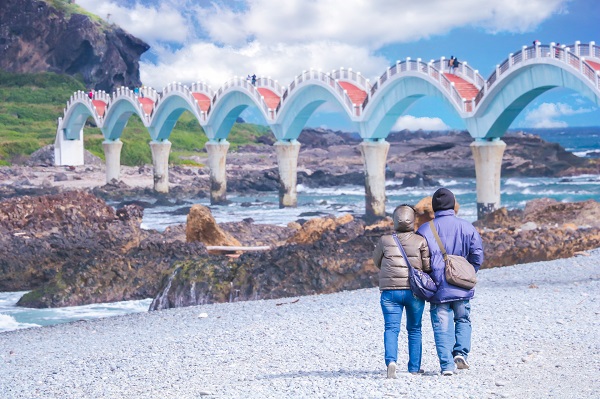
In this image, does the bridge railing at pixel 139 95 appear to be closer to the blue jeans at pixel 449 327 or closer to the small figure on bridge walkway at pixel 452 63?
the small figure on bridge walkway at pixel 452 63

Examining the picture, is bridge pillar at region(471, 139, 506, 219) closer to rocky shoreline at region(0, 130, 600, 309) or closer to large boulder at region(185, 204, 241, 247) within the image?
rocky shoreline at region(0, 130, 600, 309)

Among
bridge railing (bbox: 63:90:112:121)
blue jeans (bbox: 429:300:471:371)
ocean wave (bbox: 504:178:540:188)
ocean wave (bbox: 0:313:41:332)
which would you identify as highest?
bridge railing (bbox: 63:90:112:121)

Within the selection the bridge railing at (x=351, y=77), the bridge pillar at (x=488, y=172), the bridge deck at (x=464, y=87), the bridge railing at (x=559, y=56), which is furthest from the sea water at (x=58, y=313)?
the bridge railing at (x=351, y=77)

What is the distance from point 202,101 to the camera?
52562 millimetres

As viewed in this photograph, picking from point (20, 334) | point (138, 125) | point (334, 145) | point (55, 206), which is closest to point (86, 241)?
point (55, 206)

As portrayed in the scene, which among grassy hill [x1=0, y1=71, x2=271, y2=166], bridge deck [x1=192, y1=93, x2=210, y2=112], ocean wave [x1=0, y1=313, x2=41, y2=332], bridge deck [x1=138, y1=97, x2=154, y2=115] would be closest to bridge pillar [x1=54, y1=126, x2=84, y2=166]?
grassy hill [x1=0, y1=71, x2=271, y2=166]

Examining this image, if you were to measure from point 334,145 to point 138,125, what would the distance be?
77.7 ft

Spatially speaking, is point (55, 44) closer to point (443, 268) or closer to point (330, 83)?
point (330, 83)

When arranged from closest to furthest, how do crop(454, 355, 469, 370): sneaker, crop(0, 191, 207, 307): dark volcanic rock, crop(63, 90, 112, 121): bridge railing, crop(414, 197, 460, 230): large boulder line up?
crop(454, 355, 469, 370): sneaker, crop(0, 191, 207, 307): dark volcanic rock, crop(414, 197, 460, 230): large boulder, crop(63, 90, 112, 121): bridge railing

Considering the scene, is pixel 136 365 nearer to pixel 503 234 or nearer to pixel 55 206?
pixel 503 234

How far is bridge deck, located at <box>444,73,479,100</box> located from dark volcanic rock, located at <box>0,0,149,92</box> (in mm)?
76927

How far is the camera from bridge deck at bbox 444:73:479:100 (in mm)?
32375

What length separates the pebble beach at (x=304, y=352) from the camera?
7469 mm

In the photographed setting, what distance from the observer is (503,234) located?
18922mm
